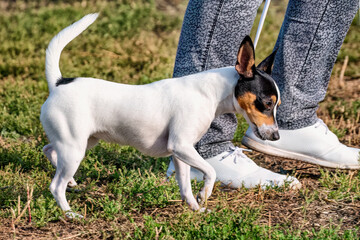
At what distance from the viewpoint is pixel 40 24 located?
717 centimetres

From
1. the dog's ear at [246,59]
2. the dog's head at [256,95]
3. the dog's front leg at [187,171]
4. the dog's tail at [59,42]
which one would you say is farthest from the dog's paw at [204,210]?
the dog's tail at [59,42]

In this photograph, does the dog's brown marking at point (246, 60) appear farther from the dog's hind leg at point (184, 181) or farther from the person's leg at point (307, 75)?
the person's leg at point (307, 75)

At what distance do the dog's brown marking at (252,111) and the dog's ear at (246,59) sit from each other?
0.37 ft

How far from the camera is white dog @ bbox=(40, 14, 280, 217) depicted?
279 centimetres

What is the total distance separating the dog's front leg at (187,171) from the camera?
279 cm

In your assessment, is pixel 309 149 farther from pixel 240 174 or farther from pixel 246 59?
pixel 246 59

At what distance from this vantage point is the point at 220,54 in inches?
134

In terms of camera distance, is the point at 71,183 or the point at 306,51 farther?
the point at 306,51

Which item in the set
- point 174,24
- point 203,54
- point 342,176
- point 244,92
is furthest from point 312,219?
point 174,24

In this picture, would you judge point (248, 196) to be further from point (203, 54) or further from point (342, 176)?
point (203, 54)

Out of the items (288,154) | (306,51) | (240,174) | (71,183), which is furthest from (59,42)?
(288,154)

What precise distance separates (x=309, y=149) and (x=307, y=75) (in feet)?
1.72

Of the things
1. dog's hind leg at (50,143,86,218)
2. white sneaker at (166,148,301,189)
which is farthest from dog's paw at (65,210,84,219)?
white sneaker at (166,148,301,189)

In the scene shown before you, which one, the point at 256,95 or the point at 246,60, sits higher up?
the point at 246,60
